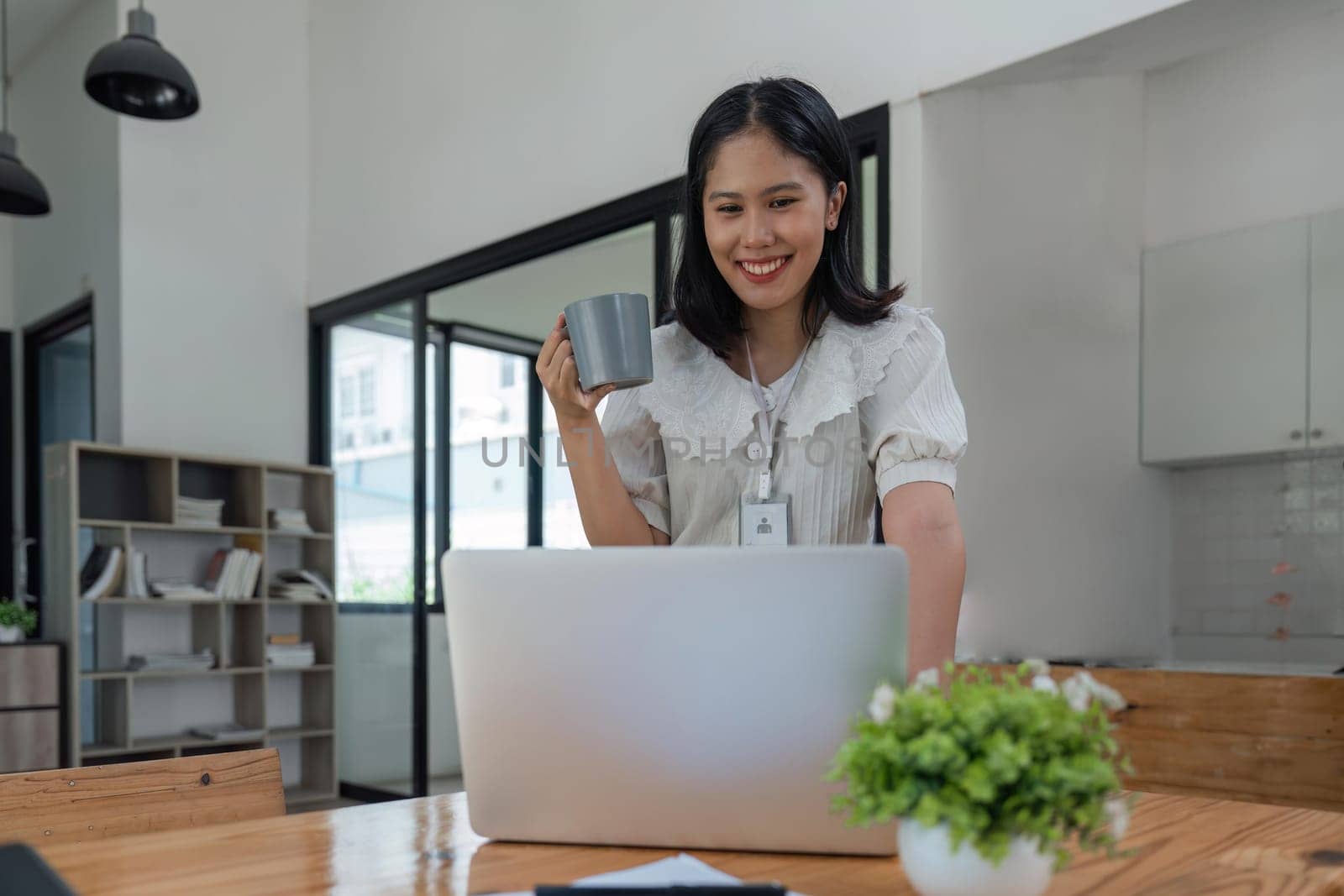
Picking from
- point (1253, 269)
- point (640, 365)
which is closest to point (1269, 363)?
point (1253, 269)

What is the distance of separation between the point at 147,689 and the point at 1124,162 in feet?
14.2

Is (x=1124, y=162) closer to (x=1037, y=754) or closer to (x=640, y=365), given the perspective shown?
(x=640, y=365)

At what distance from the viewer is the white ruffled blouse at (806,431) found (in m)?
1.27

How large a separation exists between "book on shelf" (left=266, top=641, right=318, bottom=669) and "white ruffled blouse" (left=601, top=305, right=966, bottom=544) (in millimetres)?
4073

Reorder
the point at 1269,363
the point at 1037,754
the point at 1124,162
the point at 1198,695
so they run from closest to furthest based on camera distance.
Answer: the point at 1037,754, the point at 1198,695, the point at 1269,363, the point at 1124,162

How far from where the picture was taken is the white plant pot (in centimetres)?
69

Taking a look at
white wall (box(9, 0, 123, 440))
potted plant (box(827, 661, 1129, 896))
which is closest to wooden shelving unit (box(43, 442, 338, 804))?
white wall (box(9, 0, 123, 440))

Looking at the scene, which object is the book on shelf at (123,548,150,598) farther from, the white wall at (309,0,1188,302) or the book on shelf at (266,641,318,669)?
the white wall at (309,0,1188,302)

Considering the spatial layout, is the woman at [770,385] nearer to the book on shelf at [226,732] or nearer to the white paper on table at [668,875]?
the white paper on table at [668,875]

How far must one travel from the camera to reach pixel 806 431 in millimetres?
1302

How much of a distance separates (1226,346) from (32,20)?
17.9 ft

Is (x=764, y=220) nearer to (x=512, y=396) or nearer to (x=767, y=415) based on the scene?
(x=767, y=415)

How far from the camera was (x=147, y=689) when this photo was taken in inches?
192

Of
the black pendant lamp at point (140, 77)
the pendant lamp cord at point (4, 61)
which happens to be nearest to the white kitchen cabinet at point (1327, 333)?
the black pendant lamp at point (140, 77)
